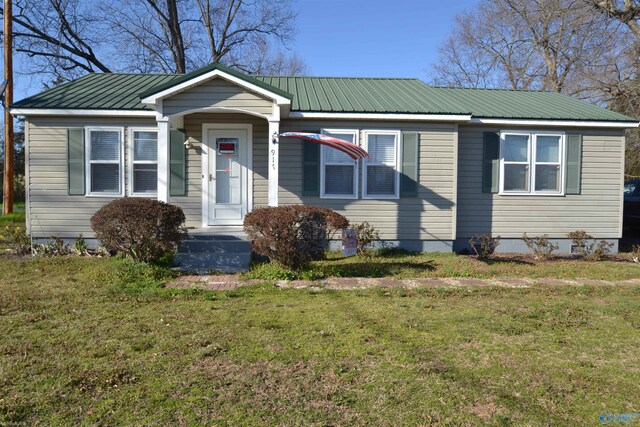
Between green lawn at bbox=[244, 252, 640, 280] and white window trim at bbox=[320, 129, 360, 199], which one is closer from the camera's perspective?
green lawn at bbox=[244, 252, 640, 280]

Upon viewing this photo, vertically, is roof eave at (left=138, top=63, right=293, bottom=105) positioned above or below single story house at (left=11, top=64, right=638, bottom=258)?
above

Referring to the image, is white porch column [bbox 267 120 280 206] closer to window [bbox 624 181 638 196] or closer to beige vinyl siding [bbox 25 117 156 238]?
beige vinyl siding [bbox 25 117 156 238]

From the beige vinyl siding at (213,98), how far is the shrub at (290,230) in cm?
240

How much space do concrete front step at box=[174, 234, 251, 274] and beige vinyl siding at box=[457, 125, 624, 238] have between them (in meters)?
4.96

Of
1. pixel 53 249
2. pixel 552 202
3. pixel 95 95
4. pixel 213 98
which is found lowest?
pixel 53 249

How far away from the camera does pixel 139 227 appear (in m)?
7.49

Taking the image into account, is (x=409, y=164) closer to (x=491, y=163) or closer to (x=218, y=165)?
(x=491, y=163)

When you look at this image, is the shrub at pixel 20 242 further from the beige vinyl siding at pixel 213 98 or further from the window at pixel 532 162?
the window at pixel 532 162

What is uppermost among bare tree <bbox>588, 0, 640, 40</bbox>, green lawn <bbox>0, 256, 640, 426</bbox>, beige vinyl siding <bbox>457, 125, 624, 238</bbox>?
bare tree <bbox>588, 0, 640, 40</bbox>

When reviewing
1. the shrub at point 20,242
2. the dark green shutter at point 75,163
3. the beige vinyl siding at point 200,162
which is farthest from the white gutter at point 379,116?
the shrub at point 20,242

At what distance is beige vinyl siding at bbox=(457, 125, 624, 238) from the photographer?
10570 millimetres

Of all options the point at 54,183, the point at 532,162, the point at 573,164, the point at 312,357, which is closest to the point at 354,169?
the point at 532,162

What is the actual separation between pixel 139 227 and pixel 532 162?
8287 millimetres

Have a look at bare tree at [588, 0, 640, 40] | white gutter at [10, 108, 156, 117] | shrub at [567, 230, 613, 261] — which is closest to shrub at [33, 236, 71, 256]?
white gutter at [10, 108, 156, 117]
